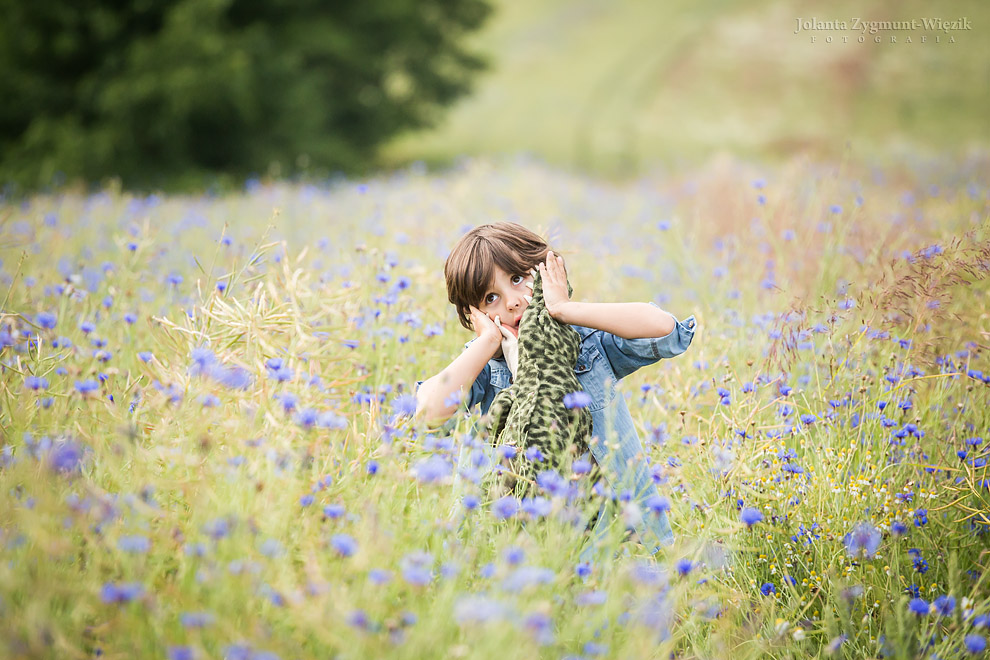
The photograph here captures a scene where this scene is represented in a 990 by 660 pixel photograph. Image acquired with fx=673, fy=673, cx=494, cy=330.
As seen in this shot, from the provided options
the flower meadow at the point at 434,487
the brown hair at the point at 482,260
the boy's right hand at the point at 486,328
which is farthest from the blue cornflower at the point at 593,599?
the brown hair at the point at 482,260

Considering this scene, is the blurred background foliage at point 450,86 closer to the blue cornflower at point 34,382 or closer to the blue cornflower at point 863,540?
the blue cornflower at point 34,382

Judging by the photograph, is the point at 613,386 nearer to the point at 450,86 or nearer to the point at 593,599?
the point at 593,599

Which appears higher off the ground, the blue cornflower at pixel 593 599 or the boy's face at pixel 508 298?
the boy's face at pixel 508 298

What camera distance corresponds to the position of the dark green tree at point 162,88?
30.3 ft

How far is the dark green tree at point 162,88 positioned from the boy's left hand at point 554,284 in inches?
321

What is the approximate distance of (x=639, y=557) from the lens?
1.83 metres

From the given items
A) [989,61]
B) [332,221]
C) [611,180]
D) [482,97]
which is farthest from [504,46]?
[332,221]

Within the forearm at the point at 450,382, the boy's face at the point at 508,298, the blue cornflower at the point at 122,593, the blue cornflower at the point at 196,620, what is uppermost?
the boy's face at the point at 508,298

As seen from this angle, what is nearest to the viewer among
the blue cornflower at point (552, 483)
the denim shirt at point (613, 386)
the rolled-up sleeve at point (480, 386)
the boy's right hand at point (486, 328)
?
the blue cornflower at point (552, 483)

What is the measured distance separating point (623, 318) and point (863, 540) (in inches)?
34.8

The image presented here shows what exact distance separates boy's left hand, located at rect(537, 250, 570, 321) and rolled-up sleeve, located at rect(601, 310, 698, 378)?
→ 0.80 ft

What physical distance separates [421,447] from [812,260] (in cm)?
335

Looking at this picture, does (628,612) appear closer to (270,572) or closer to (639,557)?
(639,557)

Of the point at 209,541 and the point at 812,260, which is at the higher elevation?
the point at 209,541
